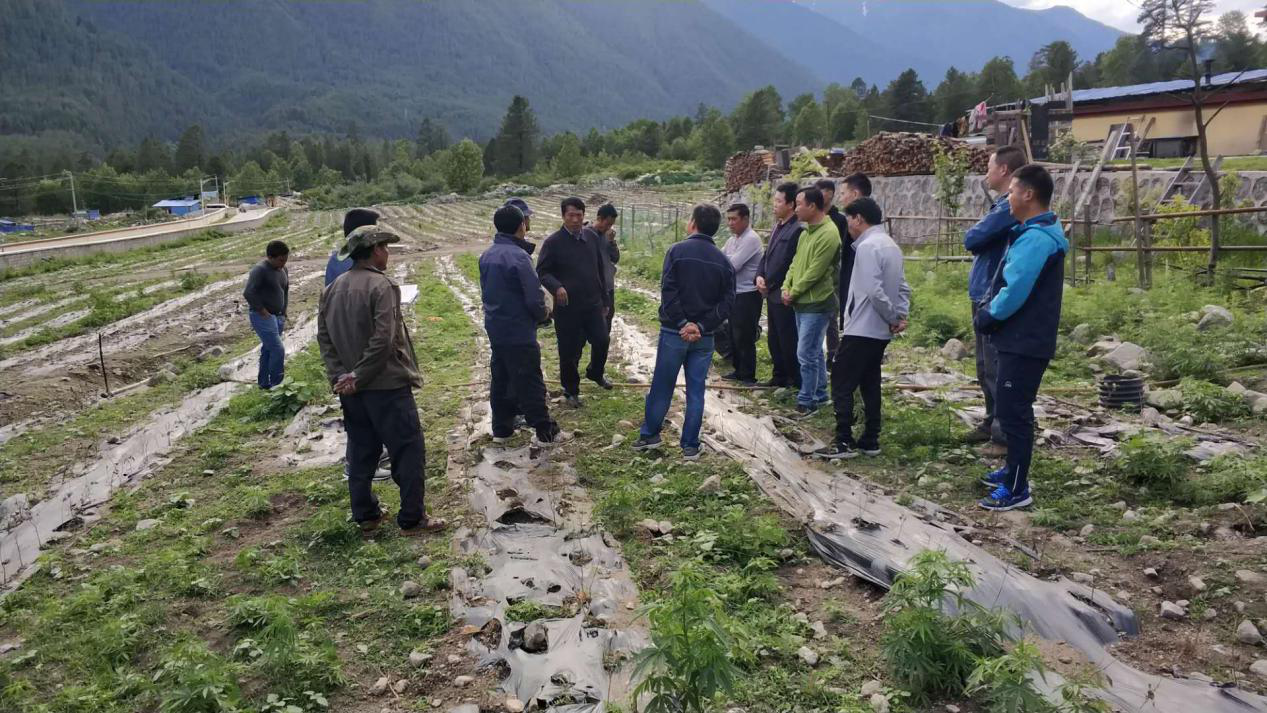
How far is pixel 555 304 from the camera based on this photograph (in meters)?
8.17

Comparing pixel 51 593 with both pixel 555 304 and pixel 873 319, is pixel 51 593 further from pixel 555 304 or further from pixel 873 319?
pixel 873 319

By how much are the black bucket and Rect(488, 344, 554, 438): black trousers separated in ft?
17.3

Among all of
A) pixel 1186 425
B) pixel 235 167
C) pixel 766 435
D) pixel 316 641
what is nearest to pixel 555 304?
pixel 766 435

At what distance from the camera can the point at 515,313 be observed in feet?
23.0

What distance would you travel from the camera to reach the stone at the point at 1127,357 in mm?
8688

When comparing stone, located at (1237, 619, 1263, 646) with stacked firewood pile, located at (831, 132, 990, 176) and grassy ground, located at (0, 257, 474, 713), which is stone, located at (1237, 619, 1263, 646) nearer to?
grassy ground, located at (0, 257, 474, 713)

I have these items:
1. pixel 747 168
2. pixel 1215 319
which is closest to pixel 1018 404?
pixel 1215 319

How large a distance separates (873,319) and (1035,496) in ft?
5.74

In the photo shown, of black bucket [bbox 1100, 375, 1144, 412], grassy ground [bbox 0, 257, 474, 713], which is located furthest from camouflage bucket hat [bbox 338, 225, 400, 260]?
black bucket [bbox 1100, 375, 1144, 412]

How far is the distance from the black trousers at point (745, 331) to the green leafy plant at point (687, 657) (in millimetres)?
5999

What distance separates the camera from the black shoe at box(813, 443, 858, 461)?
6621 mm

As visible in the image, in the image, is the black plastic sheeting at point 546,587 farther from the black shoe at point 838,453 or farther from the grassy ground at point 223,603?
the black shoe at point 838,453

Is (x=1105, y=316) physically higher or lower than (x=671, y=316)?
lower

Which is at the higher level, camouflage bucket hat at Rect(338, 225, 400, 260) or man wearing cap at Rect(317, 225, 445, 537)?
camouflage bucket hat at Rect(338, 225, 400, 260)
